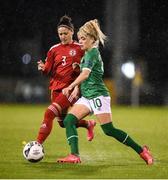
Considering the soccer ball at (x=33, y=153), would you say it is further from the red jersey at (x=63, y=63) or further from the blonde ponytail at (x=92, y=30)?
the blonde ponytail at (x=92, y=30)

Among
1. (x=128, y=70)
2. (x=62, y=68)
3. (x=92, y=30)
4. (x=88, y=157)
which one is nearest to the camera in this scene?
(x=92, y=30)

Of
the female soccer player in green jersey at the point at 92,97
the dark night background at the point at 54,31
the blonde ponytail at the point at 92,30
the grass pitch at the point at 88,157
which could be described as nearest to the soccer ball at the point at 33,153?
the grass pitch at the point at 88,157

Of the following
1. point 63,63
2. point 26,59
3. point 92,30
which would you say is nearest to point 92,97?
point 92,30

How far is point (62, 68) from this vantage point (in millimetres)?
11930

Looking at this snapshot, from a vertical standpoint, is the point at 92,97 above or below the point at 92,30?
below

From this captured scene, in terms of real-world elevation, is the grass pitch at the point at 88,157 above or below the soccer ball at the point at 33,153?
below

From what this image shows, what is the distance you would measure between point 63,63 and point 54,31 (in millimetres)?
27115

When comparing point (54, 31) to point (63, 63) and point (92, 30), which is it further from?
point (92, 30)

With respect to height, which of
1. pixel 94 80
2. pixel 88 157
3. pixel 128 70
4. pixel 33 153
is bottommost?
pixel 128 70

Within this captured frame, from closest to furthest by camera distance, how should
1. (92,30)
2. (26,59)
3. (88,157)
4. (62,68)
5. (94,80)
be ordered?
(92,30) < (94,80) < (62,68) < (88,157) < (26,59)

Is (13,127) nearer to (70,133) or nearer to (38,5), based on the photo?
(70,133)

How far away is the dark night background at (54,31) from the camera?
3782 centimetres

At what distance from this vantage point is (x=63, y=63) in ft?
39.2

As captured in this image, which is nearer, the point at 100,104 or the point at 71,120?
the point at 100,104
